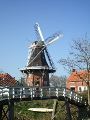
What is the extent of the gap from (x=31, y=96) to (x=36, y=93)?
1412 millimetres

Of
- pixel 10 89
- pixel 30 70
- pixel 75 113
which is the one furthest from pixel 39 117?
pixel 30 70

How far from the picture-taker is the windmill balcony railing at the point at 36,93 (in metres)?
26.2

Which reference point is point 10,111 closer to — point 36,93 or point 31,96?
point 31,96

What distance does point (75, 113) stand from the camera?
3991cm

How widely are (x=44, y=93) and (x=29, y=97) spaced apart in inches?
116

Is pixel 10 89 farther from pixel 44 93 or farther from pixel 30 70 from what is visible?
pixel 30 70

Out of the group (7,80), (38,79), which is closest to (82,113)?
(38,79)

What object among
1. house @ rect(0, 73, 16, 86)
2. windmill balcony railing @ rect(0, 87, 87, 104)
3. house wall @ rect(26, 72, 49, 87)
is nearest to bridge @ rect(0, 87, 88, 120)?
windmill balcony railing @ rect(0, 87, 87, 104)

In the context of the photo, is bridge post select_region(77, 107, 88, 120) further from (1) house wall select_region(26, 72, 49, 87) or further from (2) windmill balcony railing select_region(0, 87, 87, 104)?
(1) house wall select_region(26, 72, 49, 87)

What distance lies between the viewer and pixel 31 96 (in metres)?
29.6

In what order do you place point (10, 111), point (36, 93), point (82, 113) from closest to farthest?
point (10, 111), point (36, 93), point (82, 113)

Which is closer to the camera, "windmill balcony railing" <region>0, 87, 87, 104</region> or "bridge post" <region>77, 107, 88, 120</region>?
"windmill balcony railing" <region>0, 87, 87, 104</region>

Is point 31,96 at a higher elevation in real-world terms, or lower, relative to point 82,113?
higher

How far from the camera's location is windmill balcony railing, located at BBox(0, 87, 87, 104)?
26184 millimetres
